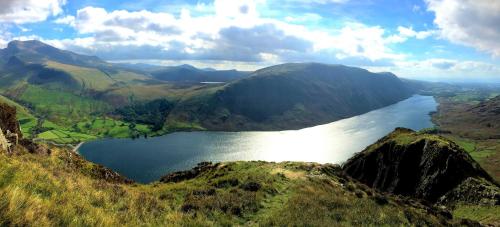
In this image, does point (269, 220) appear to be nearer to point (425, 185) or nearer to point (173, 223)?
point (173, 223)

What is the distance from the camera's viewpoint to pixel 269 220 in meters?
27.2

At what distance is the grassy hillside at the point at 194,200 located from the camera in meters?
12.8

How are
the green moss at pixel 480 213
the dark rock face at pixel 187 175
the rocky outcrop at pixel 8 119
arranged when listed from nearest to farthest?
the rocky outcrop at pixel 8 119 → the green moss at pixel 480 213 → the dark rock face at pixel 187 175

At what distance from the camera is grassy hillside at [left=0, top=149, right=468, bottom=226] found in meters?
12.8

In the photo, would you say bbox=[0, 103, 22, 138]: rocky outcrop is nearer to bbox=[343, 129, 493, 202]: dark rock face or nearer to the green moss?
the green moss

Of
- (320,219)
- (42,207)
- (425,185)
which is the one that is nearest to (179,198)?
(320,219)

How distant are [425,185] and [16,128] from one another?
6669 cm

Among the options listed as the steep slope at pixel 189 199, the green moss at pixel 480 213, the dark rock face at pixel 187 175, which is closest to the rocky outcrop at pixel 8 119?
the steep slope at pixel 189 199

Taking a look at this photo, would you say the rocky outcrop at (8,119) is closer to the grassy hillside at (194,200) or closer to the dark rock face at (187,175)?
the grassy hillside at (194,200)

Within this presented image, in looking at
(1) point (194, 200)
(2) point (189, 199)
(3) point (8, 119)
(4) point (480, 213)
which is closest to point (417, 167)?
(4) point (480, 213)

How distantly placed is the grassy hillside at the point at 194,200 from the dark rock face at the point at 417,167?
23.5 m

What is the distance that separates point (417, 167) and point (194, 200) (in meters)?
59.2

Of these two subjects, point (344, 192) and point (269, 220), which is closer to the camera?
point (269, 220)

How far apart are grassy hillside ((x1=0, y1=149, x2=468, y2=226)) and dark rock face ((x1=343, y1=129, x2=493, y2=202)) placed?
2351 centimetres
